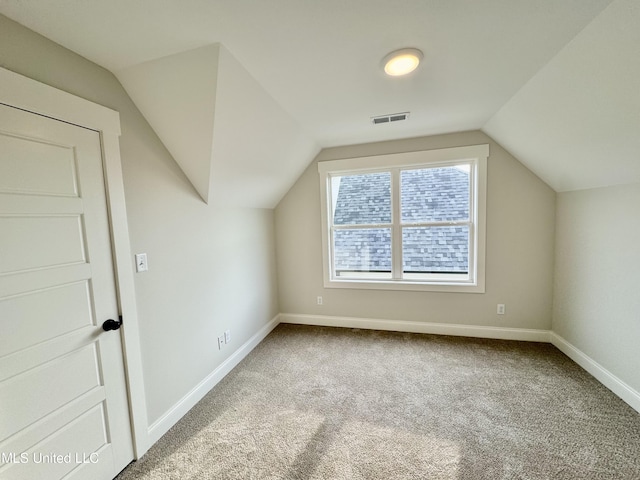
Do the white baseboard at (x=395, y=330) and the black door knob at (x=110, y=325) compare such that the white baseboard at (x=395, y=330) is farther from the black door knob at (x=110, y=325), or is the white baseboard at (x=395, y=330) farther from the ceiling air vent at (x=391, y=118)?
the ceiling air vent at (x=391, y=118)

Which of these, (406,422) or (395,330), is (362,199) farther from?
(406,422)

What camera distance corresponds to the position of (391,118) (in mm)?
2408

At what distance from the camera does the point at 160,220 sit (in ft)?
5.99

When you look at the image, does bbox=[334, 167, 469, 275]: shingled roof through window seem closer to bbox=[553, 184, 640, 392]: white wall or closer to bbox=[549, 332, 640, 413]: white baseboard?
bbox=[553, 184, 640, 392]: white wall

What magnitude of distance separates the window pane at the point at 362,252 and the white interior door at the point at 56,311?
2.47 metres

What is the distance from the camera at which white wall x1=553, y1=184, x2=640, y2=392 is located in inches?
75.6

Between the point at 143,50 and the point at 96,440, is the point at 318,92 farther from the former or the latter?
the point at 96,440

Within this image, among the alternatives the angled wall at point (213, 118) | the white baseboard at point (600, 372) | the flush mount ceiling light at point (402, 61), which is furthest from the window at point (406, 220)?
the flush mount ceiling light at point (402, 61)

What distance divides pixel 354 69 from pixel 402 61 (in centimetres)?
28

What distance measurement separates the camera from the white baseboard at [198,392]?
1778 mm

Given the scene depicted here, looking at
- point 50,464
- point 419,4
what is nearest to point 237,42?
point 419,4

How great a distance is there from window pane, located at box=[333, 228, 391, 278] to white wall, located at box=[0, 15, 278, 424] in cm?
132

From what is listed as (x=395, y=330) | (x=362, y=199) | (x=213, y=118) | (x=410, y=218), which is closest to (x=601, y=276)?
(x=410, y=218)

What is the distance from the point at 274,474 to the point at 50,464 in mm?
1063
